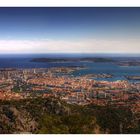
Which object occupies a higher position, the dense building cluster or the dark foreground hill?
the dense building cluster

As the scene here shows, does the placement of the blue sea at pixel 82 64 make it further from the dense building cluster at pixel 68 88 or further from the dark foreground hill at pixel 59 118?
the dark foreground hill at pixel 59 118

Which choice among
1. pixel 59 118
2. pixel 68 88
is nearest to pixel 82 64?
pixel 68 88

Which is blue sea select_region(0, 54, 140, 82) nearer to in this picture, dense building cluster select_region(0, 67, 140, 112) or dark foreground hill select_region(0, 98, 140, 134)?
dense building cluster select_region(0, 67, 140, 112)

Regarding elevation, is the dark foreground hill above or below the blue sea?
below

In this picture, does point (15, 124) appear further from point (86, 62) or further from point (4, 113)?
point (86, 62)

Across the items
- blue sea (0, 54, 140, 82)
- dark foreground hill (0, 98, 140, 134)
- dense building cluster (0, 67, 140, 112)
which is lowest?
dark foreground hill (0, 98, 140, 134)

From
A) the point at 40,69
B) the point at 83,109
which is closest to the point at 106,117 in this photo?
the point at 83,109

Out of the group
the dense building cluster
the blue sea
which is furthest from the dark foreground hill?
the blue sea

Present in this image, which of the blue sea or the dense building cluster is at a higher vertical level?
A: the blue sea

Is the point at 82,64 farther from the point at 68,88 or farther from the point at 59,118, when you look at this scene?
the point at 59,118
